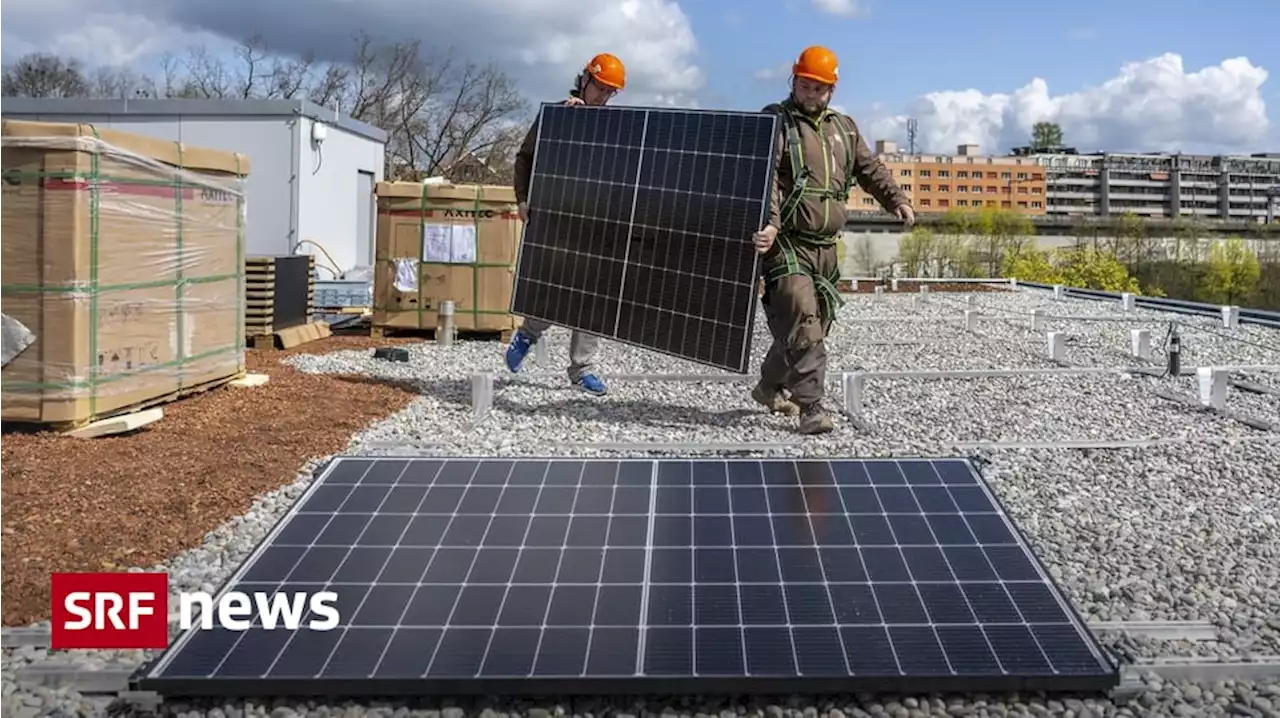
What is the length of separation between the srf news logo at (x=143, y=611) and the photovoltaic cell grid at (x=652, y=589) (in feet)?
0.19

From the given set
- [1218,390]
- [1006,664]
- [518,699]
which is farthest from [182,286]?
[1218,390]

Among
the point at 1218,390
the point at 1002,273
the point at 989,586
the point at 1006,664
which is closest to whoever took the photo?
the point at 1006,664

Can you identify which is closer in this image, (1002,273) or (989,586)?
(989,586)

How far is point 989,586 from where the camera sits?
324 cm

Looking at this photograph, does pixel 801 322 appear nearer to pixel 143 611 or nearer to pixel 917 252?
pixel 143 611

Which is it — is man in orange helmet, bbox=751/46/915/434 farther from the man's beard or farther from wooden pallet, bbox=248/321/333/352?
wooden pallet, bbox=248/321/333/352

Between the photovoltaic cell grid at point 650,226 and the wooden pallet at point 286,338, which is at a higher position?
the photovoltaic cell grid at point 650,226

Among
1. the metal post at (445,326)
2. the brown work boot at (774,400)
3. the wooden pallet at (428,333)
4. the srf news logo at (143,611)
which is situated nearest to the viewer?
the srf news logo at (143,611)

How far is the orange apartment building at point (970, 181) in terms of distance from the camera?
127 meters

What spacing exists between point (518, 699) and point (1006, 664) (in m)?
1.31

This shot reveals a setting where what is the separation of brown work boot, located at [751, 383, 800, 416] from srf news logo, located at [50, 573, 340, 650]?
440 centimetres

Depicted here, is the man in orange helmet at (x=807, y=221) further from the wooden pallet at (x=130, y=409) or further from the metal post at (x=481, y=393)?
the wooden pallet at (x=130, y=409)

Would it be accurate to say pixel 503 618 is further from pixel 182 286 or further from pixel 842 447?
pixel 182 286

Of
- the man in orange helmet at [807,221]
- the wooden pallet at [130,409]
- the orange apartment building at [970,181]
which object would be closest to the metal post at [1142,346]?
the man in orange helmet at [807,221]
